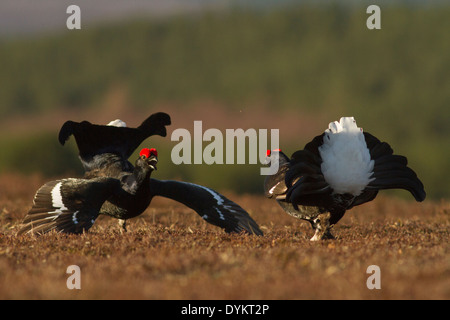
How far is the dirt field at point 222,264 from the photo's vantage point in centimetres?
582

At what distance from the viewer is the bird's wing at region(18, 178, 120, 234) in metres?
9.12

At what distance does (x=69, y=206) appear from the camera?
927 cm

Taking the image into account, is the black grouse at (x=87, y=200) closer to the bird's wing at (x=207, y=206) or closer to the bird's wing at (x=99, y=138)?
the bird's wing at (x=207, y=206)

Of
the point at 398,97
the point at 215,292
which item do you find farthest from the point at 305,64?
the point at 215,292

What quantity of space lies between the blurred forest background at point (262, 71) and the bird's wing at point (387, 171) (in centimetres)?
3777

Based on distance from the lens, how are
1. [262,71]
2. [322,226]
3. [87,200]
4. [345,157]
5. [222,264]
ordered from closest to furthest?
[222,264], [345,157], [87,200], [322,226], [262,71]

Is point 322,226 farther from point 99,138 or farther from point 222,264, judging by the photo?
point 99,138

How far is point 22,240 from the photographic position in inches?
351

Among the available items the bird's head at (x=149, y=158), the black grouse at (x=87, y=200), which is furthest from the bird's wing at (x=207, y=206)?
the bird's head at (x=149, y=158)

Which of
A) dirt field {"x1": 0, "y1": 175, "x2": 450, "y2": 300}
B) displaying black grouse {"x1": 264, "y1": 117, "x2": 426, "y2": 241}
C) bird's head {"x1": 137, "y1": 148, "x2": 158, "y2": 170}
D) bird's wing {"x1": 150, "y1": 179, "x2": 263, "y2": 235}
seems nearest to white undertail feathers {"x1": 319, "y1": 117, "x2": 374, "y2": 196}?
displaying black grouse {"x1": 264, "y1": 117, "x2": 426, "y2": 241}

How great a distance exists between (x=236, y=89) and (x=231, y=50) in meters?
16.2

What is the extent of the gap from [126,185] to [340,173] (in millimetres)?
3335

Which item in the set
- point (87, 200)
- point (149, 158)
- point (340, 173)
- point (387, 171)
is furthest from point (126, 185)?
point (387, 171)

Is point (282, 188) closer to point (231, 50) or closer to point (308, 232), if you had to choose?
point (308, 232)
